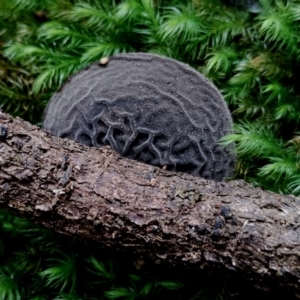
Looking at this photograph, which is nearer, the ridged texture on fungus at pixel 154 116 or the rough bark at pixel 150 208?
the rough bark at pixel 150 208

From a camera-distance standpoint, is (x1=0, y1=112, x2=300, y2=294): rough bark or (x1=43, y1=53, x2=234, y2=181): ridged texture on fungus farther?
(x1=43, y1=53, x2=234, y2=181): ridged texture on fungus

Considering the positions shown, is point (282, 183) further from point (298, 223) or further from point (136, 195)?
point (136, 195)

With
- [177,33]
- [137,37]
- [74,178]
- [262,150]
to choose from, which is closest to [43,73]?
[137,37]

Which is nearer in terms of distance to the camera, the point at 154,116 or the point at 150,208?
the point at 150,208
